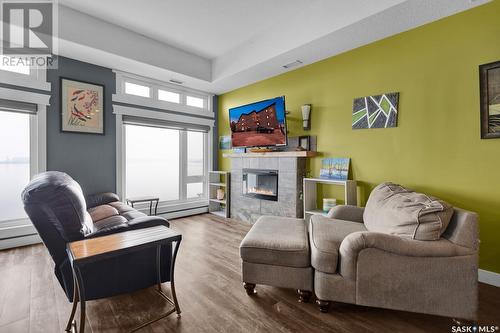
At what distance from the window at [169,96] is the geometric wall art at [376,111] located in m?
3.31

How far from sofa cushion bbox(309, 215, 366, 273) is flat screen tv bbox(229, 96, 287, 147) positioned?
5.78ft

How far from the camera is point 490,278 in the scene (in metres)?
2.12

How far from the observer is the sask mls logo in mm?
2568

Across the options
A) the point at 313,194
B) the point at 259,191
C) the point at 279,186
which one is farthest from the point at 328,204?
the point at 259,191

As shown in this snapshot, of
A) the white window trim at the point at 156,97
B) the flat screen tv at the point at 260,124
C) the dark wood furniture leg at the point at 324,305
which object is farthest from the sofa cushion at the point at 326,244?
the white window trim at the point at 156,97

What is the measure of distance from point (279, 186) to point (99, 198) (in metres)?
2.76

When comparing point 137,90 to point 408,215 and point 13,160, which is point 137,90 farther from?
point 408,215

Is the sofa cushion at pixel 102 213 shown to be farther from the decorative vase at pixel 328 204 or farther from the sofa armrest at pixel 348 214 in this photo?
the decorative vase at pixel 328 204

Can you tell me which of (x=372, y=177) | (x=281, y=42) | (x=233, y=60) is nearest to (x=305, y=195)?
(x=372, y=177)

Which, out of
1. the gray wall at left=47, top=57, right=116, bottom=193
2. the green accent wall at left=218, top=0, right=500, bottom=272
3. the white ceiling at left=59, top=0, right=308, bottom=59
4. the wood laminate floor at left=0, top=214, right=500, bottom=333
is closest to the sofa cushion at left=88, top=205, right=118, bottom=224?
the wood laminate floor at left=0, top=214, right=500, bottom=333

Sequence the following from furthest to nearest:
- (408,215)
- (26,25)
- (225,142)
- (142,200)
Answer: (225,142) < (142,200) < (26,25) < (408,215)

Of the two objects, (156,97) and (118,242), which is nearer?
(118,242)

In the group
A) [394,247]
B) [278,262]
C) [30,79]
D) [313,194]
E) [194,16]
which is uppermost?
[194,16]
